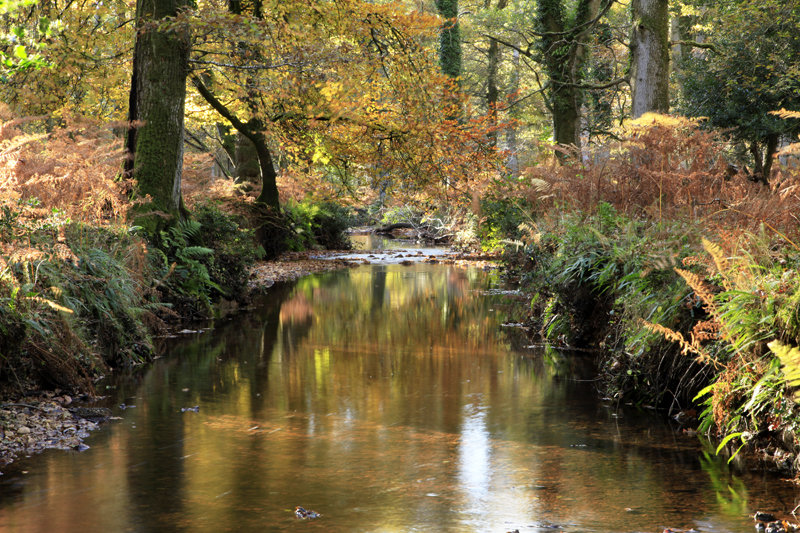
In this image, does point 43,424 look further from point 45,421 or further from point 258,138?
point 258,138

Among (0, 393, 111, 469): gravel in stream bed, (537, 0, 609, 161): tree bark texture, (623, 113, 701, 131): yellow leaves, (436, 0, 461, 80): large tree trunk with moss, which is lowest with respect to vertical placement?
(0, 393, 111, 469): gravel in stream bed

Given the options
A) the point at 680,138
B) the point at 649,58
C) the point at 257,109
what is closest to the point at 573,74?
the point at 649,58

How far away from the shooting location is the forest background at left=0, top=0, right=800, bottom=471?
5371 millimetres

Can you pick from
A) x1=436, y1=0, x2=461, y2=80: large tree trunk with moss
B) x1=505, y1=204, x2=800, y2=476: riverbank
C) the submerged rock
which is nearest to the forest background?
x1=505, y1=204, x2=800, y2=476: riverbank

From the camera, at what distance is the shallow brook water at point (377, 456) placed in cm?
400

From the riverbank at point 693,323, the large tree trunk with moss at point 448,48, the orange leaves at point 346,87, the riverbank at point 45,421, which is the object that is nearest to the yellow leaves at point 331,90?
the orange leaves at point 346,87

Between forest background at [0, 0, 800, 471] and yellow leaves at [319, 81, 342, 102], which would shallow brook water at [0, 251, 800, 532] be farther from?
yellow leaves at [319, 81, 342, 102]

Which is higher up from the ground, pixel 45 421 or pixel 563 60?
pixel 563 60

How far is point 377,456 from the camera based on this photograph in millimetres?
5000

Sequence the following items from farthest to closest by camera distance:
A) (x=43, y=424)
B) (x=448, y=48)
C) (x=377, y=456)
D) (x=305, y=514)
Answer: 1. (x=448, y=48)
2. (x=43, y=424)
3. (x=377, y=456)
4. (x=305, y=514)

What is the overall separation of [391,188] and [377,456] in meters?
10.8

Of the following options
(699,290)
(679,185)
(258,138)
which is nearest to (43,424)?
(699,290)

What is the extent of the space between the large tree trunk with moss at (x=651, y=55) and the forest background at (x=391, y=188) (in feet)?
0.11

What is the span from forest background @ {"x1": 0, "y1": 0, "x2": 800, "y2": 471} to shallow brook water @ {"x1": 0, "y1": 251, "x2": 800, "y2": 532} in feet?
1.72
